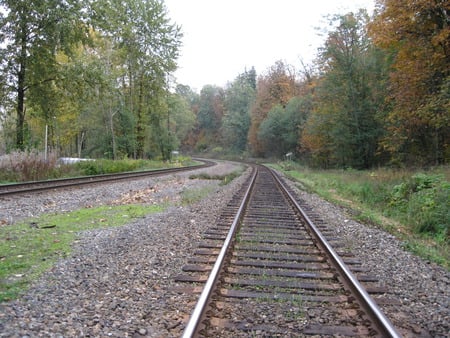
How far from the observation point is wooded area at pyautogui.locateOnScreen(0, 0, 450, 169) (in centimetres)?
1661

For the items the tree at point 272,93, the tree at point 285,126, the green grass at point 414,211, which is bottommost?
the green grass at point 414,211

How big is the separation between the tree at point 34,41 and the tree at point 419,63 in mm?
15675

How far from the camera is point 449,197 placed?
8812 millimetres

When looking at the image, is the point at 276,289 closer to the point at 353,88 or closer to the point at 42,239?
the point at 42,239

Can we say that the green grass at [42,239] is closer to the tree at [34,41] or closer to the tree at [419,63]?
the tree at [419,63]

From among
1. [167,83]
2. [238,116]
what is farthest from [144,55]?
[238,116]

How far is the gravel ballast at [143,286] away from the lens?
3.27 m

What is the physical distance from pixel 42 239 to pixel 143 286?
9.09 ft

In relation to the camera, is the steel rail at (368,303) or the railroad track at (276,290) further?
the railroad track at (276,290)

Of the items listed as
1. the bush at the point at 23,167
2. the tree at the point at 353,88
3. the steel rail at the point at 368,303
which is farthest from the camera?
the tree at the point at 353,88

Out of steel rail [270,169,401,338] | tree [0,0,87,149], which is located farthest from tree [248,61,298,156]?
steel rail [270,169,401,338]

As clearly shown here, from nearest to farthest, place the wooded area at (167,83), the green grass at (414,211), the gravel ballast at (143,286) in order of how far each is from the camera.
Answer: the gravel ballast at (143,286)
the green grass at (414,211)
the wooded area at (167,83)

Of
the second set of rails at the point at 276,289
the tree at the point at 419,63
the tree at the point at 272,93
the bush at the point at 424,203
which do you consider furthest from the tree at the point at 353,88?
the tree at the point at 272,93

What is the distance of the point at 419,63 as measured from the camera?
1647cm
